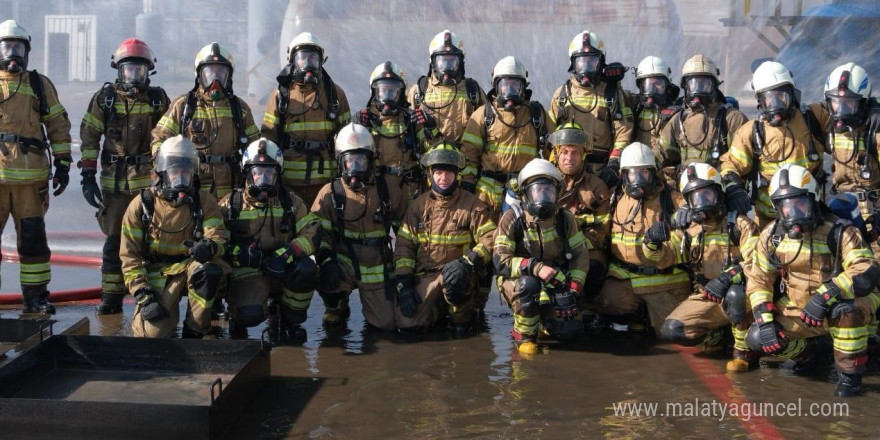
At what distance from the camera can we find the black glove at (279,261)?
696cm

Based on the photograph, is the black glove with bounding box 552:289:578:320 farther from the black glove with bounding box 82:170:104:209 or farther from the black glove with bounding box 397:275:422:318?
the black glove with bounding box 82:170:104:209

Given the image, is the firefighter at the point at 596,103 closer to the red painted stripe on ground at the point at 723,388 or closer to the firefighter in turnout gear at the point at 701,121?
the firefighter in turnout gear at the point at 701,121

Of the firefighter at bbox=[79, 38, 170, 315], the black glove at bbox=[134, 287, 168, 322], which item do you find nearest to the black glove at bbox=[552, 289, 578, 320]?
the black glove at bbox=[134, 287, 168, 322]

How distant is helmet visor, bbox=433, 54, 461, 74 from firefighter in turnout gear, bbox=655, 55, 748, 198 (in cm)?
171

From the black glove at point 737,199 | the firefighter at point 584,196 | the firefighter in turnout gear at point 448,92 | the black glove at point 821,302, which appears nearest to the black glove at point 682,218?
the black glove at point 737,199

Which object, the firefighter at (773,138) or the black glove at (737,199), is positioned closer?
the black glove at (737,199)

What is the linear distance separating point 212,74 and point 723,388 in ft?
14.1

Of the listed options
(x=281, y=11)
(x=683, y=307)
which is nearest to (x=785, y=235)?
(x=683, y=307)

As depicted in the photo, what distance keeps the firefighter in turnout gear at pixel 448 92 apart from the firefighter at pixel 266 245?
164 cm

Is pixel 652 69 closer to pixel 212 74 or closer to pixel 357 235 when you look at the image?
pixel 357 235

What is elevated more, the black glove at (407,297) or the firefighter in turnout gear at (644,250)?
the firefighter in turnout gear at (644,250)

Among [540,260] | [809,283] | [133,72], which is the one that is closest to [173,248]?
[133,72]

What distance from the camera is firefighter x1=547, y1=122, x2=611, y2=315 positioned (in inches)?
294

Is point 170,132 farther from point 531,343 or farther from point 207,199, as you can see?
point 531,343
